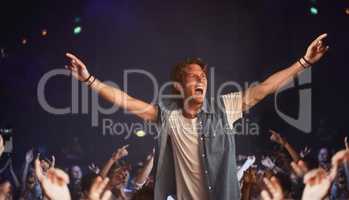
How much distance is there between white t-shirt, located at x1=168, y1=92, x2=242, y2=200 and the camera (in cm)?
270

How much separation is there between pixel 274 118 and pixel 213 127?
42 cm

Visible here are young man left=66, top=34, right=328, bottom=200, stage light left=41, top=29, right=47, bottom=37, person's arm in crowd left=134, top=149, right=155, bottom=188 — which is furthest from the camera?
stage light left=41, top=29, right=47, bottom=37

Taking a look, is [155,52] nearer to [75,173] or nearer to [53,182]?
[75,173]

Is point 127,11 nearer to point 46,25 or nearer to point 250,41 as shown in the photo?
point 46,25

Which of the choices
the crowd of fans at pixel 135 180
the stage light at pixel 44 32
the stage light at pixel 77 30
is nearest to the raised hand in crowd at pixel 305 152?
the crowd of fans at pixel 135 180

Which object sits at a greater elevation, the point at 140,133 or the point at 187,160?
the point at 140,133

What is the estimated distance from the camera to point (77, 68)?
9.37 ft

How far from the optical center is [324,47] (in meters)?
2.92

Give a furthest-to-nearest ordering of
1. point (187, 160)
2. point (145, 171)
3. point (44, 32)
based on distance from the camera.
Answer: point (44, 32), point (145, 171), point (187, 160)

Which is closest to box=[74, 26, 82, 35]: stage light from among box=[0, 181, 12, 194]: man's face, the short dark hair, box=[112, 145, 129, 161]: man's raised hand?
the short dark hair

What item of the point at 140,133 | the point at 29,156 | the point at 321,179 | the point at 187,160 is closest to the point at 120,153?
the point at 140,133

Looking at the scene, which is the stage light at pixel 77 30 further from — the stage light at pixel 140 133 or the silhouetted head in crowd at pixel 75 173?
the silhouetted head in crowd at pixel 75 173

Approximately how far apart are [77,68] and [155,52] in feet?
1.61

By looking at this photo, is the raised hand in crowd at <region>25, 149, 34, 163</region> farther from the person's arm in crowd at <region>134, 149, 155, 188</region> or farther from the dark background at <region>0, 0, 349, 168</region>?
the person's arm in crowd at <region>134, 149, 155, 188</region>
